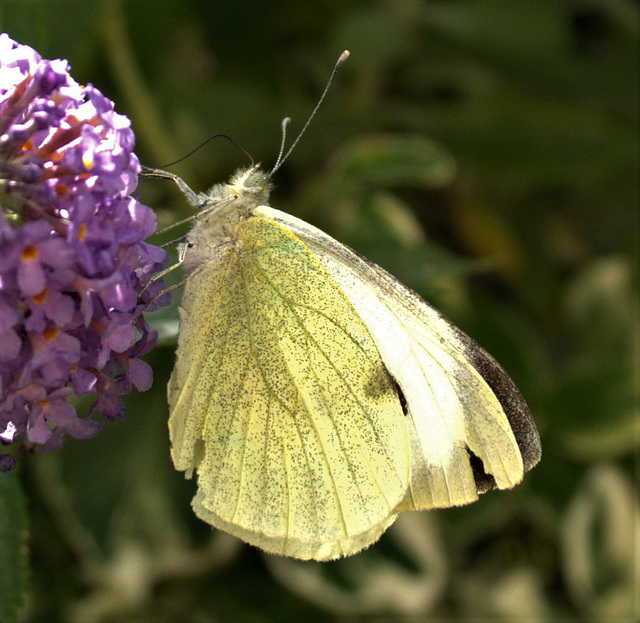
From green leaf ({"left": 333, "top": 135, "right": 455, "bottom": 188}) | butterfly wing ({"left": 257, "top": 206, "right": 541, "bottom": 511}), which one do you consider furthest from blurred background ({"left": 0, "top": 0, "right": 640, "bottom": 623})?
butterfly wing ({"left": 257, "top": 206, "right": 541, "bottom": 511})

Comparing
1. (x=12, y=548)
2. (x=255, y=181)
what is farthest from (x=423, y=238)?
(x=12, y=548)

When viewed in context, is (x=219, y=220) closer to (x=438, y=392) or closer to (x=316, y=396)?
(x=316, y=396)

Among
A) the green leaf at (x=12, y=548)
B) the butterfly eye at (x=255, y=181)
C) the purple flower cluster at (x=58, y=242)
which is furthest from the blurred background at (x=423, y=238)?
the purple flower cluster at (x=58, y=242)

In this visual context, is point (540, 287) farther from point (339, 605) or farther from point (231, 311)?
point (231, 311)

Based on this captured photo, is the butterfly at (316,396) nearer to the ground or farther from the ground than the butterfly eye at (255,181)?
nearer to the ground

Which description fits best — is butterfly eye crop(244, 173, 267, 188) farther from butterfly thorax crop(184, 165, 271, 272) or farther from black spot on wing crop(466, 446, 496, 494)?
black spot on wing crop(466, 446, 496, 494)

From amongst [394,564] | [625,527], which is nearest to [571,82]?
[625,527]

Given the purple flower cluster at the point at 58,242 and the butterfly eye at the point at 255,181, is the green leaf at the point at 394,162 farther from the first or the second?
the purple flower cluster at the point at 58,242
